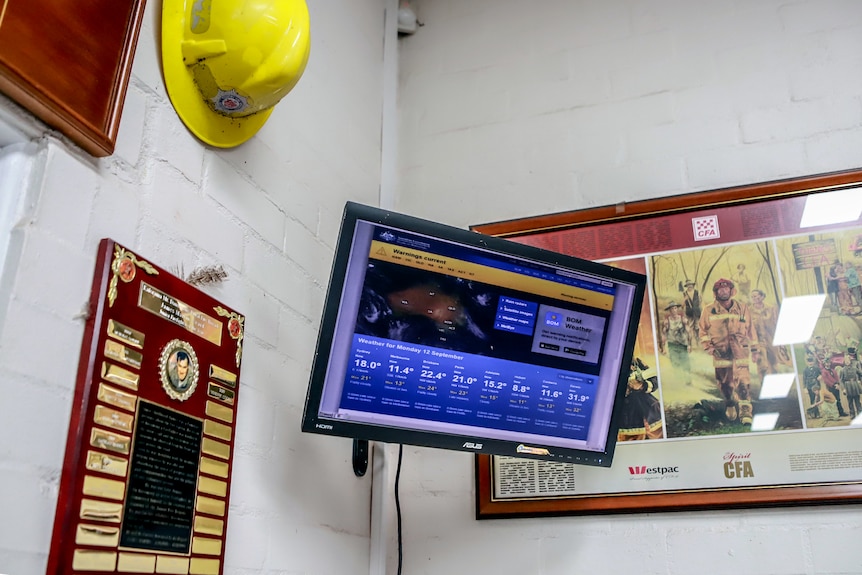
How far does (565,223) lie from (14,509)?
148 centimetres

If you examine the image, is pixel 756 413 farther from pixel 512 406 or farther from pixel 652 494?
pixel 512 406

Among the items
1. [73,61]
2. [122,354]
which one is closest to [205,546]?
[122,354]

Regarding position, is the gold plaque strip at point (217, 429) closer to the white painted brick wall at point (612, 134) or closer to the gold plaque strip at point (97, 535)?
the gold plaque strip at point (97, 535)

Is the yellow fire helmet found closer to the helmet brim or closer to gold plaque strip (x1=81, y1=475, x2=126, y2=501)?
the helmet brim

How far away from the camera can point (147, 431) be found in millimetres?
1229

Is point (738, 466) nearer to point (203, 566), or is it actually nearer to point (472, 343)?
point (472, 343)

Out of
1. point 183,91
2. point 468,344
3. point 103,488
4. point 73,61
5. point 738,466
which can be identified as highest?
point 183,91

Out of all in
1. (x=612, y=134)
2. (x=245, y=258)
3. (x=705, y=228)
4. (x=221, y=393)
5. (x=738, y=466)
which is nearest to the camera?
(x=221, y=393)

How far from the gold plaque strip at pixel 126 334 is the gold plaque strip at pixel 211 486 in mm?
264

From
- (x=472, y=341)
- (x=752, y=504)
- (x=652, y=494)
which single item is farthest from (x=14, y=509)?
(x=752, y=504)

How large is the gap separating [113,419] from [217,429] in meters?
0.27

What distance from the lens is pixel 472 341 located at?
1.62 metres

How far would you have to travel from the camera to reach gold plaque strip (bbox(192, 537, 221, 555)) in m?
1.31

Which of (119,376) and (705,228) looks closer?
(119,376)
